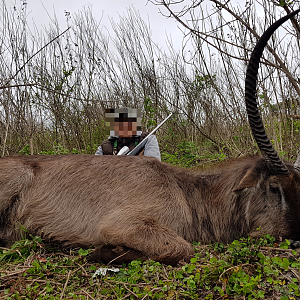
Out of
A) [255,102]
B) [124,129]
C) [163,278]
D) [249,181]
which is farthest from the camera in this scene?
[124,129]

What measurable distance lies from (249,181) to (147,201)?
1107mm

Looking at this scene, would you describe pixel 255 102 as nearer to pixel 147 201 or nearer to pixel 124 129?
pixel 147 201

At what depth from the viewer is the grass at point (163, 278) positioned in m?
2.14

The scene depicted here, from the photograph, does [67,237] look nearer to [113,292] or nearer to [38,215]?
[38,215]

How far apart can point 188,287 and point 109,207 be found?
1410 millimetres

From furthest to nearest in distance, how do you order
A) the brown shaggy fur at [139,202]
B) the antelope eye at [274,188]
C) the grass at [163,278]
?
the antelope eye at [274,188] < the brown shaggy fur at [139,202] < the grass at [163,278]

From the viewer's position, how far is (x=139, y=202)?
3.32m

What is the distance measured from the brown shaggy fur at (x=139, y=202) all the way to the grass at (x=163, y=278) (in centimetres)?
28

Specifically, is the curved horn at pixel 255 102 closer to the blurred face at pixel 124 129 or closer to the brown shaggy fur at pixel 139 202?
the brown shaggy fur at pixel 139 202

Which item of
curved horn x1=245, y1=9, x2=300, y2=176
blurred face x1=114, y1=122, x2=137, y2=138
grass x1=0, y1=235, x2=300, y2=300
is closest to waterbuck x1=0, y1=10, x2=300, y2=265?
curved horn x1=245, y1=9, x2=300, y2=176

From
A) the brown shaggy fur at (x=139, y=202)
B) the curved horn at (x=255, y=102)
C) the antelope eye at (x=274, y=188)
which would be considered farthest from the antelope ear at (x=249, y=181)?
the curved horn at (x=255, y=102)

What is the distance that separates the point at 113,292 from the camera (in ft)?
7.47

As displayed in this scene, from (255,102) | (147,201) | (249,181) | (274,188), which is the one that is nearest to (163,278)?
(147,201)

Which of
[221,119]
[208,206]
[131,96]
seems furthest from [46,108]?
[208,206]
